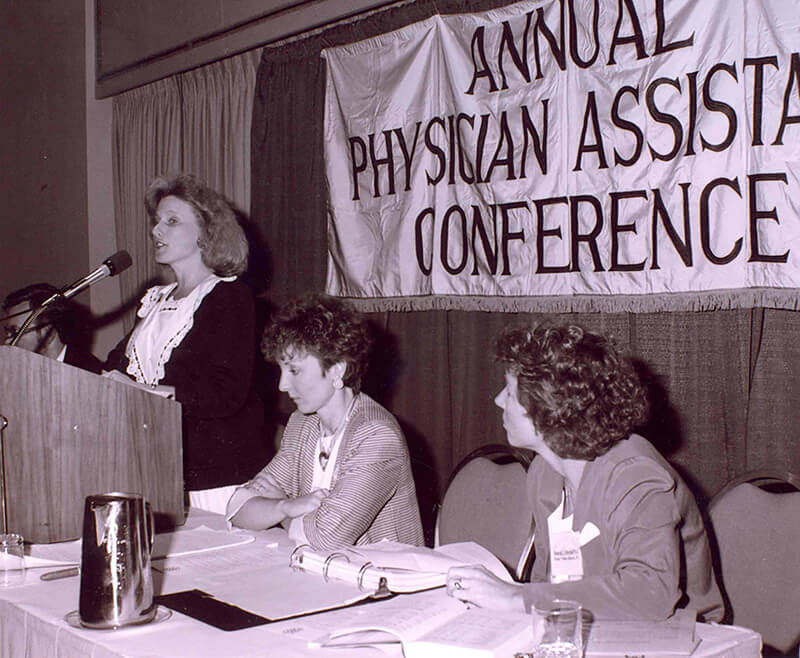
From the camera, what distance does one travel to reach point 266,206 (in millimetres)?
4410

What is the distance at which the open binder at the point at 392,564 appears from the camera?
1922 mm

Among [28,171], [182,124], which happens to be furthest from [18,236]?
[182,124]

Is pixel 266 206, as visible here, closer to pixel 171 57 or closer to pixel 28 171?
pixel 171 57

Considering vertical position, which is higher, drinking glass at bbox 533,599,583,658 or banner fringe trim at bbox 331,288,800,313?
banner fringe trim at bbox 331,288,800,313

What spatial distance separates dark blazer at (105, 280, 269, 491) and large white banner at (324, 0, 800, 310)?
2.91 feet

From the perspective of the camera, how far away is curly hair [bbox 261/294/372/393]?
2.68 meters

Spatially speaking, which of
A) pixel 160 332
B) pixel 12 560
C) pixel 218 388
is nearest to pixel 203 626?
pixel 12 560

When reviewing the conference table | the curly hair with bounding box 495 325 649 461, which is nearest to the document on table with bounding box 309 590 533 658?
the conference table

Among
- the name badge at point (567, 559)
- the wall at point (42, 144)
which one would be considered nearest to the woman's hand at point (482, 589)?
the name badge at point (567, 559)

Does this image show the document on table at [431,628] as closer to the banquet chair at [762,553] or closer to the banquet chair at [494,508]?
the banquet chair at [762,553]

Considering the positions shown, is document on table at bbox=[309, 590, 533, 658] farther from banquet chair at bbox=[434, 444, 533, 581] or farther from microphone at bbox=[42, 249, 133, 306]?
microphone at bbox=[42, 249, 133, 306]

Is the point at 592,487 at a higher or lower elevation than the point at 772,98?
lower

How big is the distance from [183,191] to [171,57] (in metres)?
2.20

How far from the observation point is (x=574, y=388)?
2.06 m
